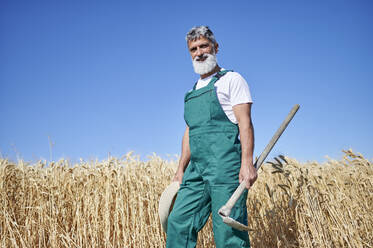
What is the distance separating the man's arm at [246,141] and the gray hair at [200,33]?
0.72m

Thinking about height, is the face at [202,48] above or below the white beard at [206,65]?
above

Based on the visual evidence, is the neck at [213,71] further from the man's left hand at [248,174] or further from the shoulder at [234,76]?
the man's left hand at [248,174]

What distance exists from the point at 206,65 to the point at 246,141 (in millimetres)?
786

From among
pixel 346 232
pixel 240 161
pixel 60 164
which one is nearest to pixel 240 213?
pixel 240 161

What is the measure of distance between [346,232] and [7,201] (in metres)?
4.69

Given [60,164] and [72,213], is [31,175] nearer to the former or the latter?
[60,164]

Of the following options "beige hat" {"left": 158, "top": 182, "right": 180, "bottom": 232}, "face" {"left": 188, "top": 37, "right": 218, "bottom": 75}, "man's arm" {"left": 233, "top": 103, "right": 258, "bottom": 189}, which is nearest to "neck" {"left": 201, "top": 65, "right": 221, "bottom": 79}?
"face" {"left": 188, "top": 37, "right": 218, "bottom": 75}

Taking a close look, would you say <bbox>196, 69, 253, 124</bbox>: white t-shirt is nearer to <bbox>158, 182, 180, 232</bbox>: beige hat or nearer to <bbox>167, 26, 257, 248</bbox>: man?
<bbox>167, 26, 257, 248</bbox>: man

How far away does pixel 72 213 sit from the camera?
4.25 m

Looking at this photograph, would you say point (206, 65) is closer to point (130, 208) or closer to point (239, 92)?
point (239, 92)

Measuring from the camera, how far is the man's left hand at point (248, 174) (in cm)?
215

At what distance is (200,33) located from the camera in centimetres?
259

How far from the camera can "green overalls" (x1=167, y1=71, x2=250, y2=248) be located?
87.1 inches

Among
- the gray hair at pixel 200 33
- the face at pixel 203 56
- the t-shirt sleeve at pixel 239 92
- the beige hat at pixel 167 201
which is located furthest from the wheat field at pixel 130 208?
the gray hair at pixel 200 33
